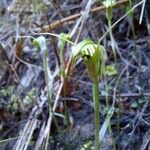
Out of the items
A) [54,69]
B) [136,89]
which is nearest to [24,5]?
[54,69]

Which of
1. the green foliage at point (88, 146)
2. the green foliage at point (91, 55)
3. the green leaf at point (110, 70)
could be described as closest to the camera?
the green foliage at point (91, 55)

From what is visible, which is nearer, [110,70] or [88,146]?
[88,146]

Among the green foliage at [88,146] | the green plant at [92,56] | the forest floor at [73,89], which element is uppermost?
the forest floor at [73,89]

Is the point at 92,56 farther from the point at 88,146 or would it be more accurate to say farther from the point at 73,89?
the point at 73,89

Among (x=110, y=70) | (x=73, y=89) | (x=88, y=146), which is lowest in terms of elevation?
(x=88, y=146)

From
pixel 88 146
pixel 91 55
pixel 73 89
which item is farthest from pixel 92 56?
pixel 73 89

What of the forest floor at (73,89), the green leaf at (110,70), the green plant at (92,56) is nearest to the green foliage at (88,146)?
the forest floor at (73,89)

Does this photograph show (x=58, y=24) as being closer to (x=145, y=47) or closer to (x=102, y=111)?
(x=145, y=47)

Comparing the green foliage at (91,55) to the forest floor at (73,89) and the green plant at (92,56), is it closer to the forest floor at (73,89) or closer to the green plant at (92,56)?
the green plant at (92,56)

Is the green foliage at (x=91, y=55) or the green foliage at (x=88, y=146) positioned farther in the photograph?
the green foliage at (x=88, y=146)
